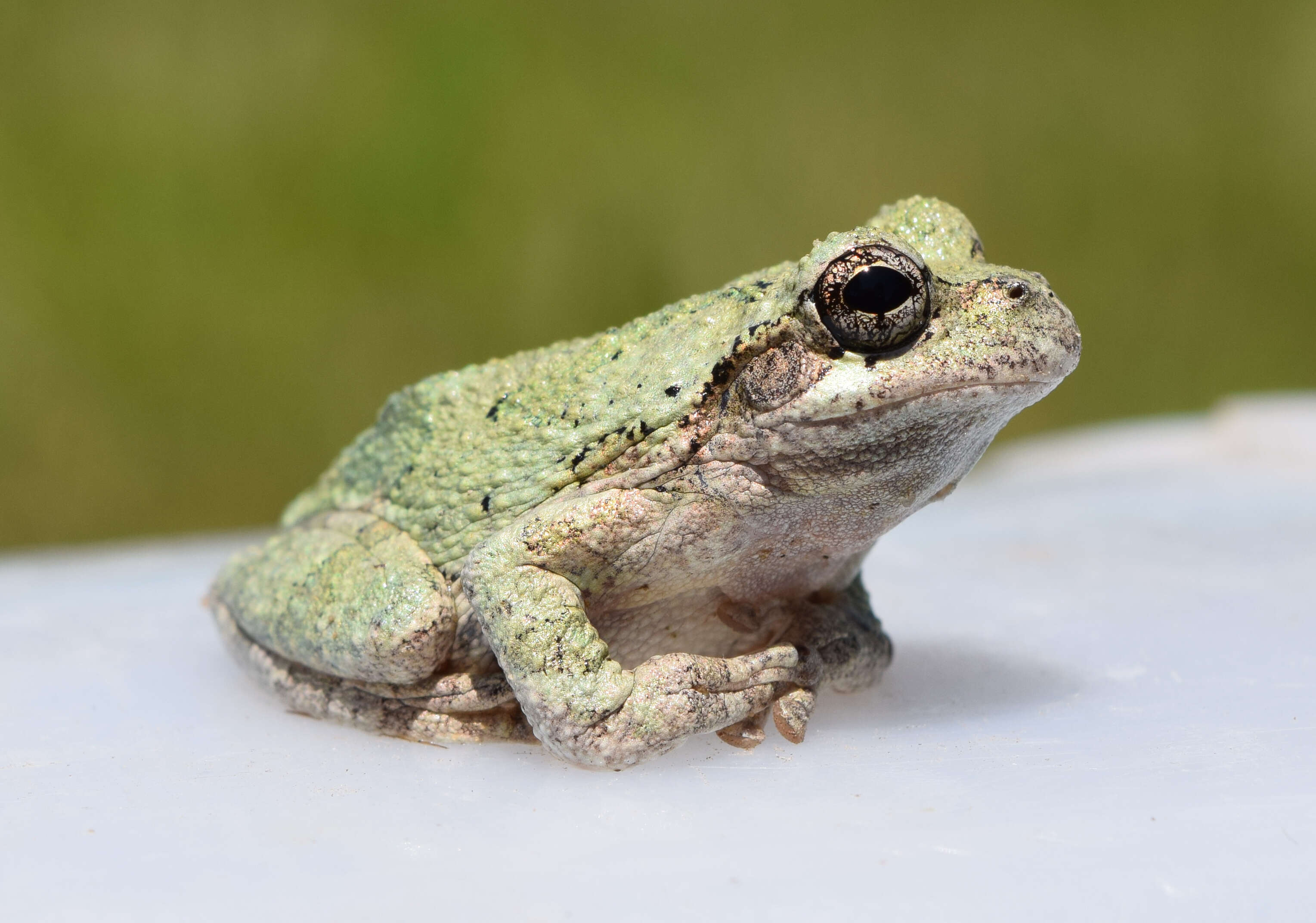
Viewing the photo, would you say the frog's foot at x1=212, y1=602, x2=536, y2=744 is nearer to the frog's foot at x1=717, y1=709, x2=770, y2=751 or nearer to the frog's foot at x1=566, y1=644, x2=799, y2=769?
the frog's foot at x1=566, y1=644, x2=799, y2=769

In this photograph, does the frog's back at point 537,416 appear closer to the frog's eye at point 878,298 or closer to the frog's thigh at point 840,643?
the frog's eye at point 878,298

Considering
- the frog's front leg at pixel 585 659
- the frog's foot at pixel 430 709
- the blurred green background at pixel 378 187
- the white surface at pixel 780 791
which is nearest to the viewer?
the white surface at pixel 780 791

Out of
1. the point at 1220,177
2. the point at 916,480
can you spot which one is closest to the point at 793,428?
the point at 916,480

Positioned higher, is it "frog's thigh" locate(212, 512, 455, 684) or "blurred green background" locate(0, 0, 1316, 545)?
"blurred green background" locate(0, 0, 1316, 545)

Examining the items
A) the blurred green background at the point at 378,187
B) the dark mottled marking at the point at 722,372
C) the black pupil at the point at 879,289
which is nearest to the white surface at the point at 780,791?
the dark mottled marking at the point at 722,372

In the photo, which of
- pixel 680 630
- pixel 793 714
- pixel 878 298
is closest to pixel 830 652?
pixel 793 714

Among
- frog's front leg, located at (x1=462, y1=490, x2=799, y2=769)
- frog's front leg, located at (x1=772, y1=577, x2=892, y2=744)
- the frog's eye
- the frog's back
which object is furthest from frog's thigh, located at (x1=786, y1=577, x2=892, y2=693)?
the frog's eye
